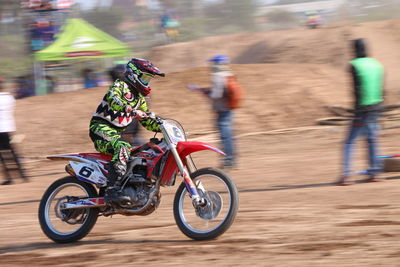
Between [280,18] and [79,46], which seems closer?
[79,46]

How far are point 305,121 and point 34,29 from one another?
37.0ft

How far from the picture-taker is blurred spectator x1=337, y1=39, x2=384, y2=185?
8.46 metres

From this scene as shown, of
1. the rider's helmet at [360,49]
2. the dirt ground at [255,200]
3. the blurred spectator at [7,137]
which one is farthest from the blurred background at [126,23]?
the rider's helmet at [360,49]

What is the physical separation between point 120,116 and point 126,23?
64.1m

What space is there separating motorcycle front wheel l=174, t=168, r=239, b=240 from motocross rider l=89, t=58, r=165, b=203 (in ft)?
1.89

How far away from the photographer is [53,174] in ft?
40.7

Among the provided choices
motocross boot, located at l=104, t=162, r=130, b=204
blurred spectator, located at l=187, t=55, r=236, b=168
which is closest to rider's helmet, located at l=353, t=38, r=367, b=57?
blurred spectator, located at l=187, t=55, r=236, b=168

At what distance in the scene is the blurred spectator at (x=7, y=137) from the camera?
11.0m

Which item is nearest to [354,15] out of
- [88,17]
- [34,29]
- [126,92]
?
[88,17]

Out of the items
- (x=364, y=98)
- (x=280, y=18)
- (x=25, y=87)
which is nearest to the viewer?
(x=364, y=98)

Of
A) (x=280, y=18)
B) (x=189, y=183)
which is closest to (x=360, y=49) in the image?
(x=189, y=183)

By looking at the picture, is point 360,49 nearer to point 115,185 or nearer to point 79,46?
point 115,185

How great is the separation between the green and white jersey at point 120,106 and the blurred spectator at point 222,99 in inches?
164

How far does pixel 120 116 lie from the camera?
6.27 meters
